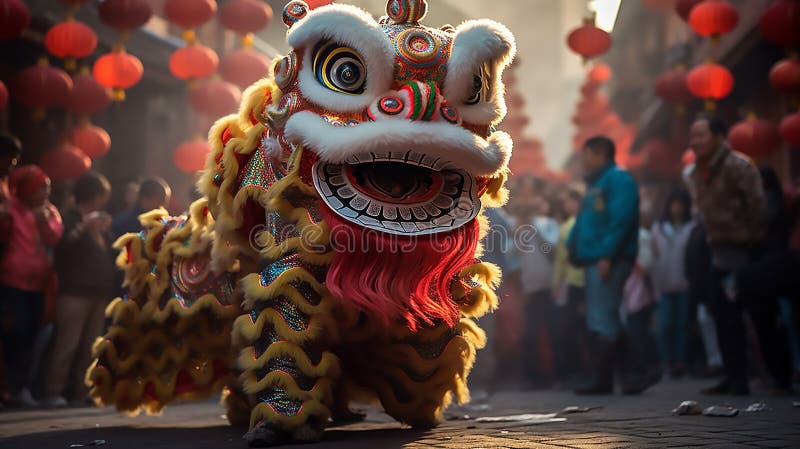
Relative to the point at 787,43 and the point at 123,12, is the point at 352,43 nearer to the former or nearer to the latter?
the point at 123,12

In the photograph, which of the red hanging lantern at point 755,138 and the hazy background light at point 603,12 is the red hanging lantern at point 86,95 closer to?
the hazy background light at point 603,12

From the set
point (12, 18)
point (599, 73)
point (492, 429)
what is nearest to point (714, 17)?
point (12, 18)

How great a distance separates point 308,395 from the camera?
3.85m

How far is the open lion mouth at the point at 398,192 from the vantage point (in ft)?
12.8

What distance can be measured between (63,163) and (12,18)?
4.62 ft

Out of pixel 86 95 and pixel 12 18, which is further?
pixel 86 95

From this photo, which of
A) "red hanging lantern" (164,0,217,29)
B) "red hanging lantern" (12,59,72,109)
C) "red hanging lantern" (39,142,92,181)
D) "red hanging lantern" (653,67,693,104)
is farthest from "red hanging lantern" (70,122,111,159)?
"red hanging lantern" (653,67,693,104)

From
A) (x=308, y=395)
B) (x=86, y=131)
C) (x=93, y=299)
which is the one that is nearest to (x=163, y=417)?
(x=93, y=299)

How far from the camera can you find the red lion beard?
12.9 feet

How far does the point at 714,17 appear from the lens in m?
9.54

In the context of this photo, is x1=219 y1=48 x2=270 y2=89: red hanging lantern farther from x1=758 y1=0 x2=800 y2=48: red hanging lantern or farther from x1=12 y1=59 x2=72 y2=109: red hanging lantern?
x1=758 y1=0 x2=800 y2=48: red hanging lantern

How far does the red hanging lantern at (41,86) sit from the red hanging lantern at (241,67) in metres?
1.64

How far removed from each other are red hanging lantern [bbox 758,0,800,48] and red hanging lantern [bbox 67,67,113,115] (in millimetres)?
5758

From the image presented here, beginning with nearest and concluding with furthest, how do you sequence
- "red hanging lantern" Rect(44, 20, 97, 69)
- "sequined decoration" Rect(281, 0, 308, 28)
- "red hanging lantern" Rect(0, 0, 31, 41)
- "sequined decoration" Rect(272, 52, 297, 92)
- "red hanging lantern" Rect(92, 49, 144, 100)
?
"sequined decoration" Rect(272, 52, 297, 92) → "sequined decoration" Rect(281, 0, 308, 28) → "red hanging lantern" Rect(0, 0, 31, 41) → "red hanging lantern" Rect(44, 20, 97, 69) → "red hanging lantern" Rect(92, 49, 144, 100)
